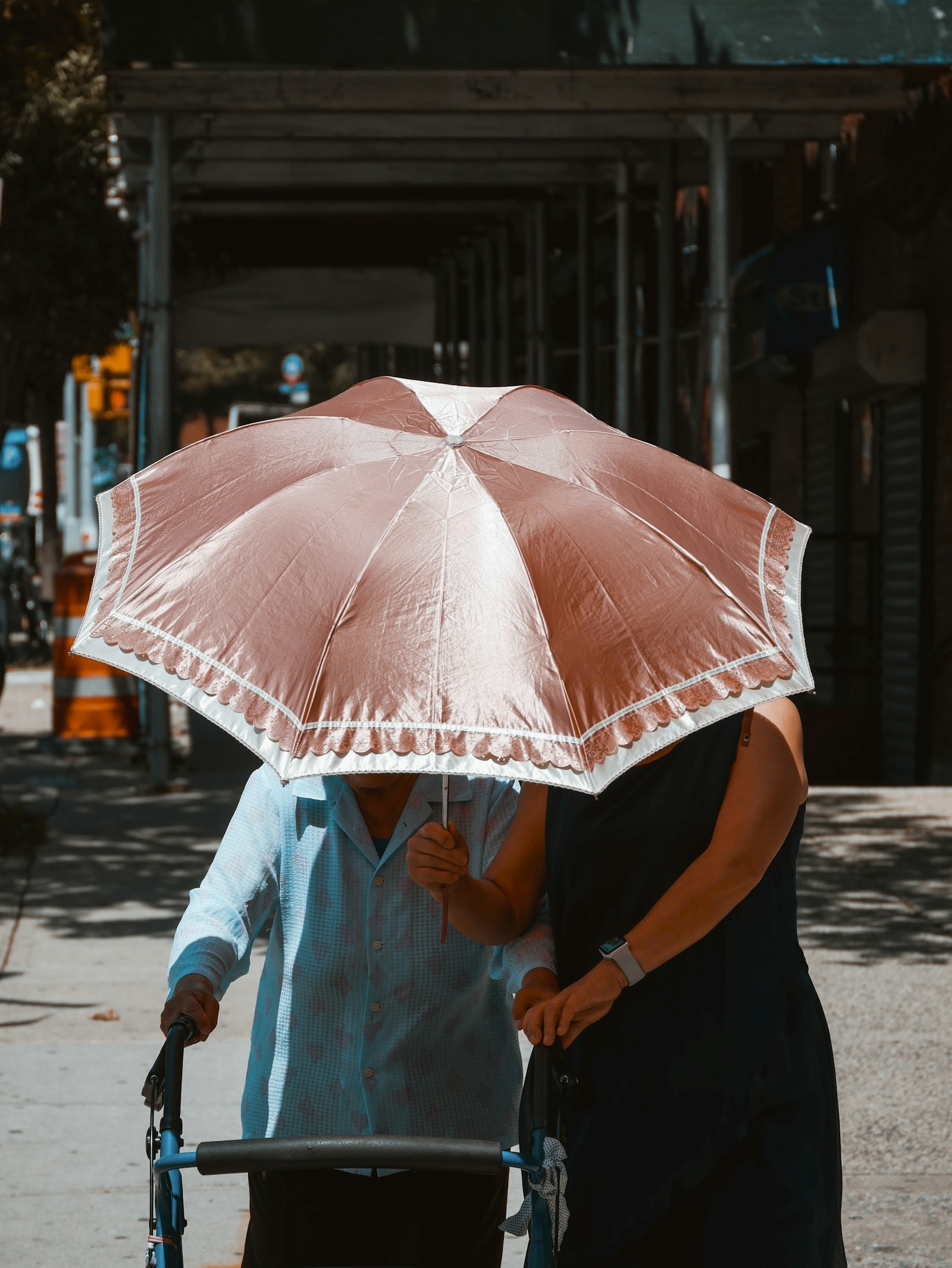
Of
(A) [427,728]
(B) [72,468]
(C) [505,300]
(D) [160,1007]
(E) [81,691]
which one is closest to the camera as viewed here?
(A) [427,728]

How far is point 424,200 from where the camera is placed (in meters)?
16.2

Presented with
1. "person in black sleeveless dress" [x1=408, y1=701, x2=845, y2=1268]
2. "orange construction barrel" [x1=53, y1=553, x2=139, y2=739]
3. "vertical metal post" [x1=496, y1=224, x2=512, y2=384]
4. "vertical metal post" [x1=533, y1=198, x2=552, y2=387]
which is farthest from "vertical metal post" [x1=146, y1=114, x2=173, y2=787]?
"person in black sleeveless dress" [x1=408, y1=701, x2=845, y2=1268]

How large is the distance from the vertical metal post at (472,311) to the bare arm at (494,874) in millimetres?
17244

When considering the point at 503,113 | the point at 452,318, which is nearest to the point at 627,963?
the point at 503,113

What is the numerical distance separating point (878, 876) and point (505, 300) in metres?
10.2

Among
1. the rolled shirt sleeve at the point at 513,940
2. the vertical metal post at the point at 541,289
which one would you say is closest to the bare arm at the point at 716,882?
the rolled shirt sleeve at the point at 513,940

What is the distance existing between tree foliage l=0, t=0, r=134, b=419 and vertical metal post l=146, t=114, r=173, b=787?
307 inches

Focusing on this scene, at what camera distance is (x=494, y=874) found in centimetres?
278

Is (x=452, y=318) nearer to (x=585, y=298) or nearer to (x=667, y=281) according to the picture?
(x=585, y=298)

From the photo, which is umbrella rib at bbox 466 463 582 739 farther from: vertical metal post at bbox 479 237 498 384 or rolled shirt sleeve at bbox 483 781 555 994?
vertical metal post at bbox 479 237 498 384

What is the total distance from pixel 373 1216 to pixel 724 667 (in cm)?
104

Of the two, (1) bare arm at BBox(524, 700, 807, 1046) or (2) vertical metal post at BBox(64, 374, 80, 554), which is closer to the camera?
(1) bare arm at BBox(524, 700, 807, 1046)

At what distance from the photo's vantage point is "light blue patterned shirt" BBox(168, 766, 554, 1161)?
2.76 m

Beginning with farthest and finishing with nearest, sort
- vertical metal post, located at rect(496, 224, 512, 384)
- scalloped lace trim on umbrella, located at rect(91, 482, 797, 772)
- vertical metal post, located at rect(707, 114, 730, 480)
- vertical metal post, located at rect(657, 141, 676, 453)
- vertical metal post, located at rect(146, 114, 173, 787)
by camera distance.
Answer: vertical metal post, located at rect(496, 224, 512, 384)
vertical metal post, located at rect(657, 141, 676, 453)
vertical metal post, located at rect(146, 114, 173, 787)
vertical metal post, located at rect(707, 114, 730, 480)
scalloped lace trim on umbrella, located at rect(91, 482, 797, 772)
